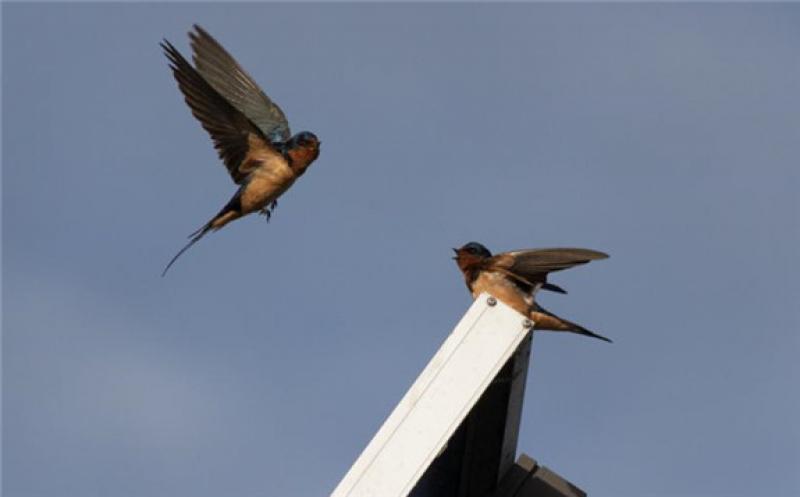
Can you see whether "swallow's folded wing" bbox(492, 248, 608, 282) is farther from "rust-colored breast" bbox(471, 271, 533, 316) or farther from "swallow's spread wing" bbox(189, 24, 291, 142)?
"swallow's spread wing" bbox(189, 24, 291, 142)

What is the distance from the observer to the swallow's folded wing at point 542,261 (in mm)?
5934

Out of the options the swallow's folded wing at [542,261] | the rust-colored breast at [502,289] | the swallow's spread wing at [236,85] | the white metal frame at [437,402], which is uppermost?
the swallow's spread wing at [236,85]

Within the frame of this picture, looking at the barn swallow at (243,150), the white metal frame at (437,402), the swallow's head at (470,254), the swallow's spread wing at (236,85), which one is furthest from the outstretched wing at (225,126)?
the white metal frame at (437,402)

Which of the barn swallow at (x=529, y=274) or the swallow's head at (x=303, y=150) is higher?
the swallow's head at (x=303, y=150)

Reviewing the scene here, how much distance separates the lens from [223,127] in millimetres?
9398

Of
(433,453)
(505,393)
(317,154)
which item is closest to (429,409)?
(433,453)

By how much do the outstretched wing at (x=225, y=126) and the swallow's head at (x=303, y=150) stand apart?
9.4 inches

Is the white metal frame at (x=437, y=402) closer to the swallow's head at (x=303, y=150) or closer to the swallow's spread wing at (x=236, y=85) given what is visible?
the swallow's head at (x=303, y=150)

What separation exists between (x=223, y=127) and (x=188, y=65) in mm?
522

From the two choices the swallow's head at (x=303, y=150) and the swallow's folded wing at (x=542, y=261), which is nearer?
the swallow's folded wing at (x=542, y=261)

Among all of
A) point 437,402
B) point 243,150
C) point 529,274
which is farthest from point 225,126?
point 437,402

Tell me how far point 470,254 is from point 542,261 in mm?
1108

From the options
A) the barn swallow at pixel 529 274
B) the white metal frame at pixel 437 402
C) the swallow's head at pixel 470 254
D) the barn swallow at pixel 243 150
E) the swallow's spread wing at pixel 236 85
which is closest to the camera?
the white metal frame at pixel 437 402

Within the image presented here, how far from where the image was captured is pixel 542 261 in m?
6.05
